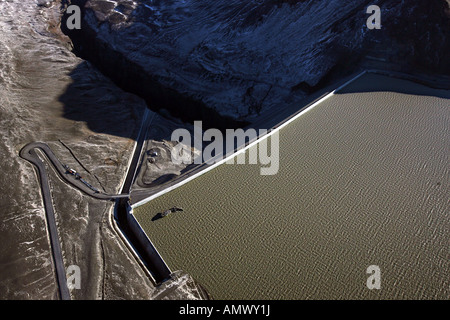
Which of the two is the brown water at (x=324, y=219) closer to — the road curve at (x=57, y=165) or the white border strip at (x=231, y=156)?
the white border strip at (x=231, y=156)

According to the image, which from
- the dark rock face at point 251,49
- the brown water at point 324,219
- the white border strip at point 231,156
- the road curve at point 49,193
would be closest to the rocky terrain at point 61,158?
the road curve at point 49,193

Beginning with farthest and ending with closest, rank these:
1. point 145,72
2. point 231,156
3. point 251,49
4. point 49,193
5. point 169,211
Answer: point 145,72 < point 251,49 < point 231,156 < point 49,193 < point 169,211

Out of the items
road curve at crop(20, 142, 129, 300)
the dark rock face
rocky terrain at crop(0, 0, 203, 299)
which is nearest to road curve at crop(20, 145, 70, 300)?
road curve at crop(20, 142, 129, 300)

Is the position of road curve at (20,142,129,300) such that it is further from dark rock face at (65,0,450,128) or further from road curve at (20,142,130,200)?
dark rock face at (65,0,450,128)

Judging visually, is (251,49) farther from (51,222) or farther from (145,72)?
(51,222)

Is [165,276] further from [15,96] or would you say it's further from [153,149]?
[15,96]

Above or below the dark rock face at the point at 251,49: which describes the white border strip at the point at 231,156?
below

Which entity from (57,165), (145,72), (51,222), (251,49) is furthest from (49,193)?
(251,49)
